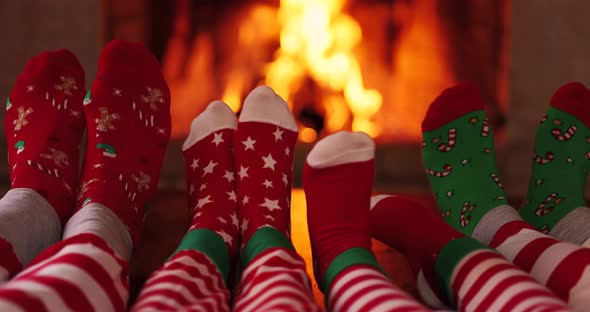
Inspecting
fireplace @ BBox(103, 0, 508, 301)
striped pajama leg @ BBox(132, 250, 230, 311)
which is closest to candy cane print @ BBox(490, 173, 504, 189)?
striped pajama leg @ BBox(132, 250, 230, 311)

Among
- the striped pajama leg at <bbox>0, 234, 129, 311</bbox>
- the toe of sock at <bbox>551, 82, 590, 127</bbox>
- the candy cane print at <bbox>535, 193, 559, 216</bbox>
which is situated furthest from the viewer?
the toe of sock at <bbox>551, 82, 590, 127</bbox>

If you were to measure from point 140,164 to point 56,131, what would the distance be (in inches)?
5.8

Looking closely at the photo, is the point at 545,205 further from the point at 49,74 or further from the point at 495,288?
the point at 49,74

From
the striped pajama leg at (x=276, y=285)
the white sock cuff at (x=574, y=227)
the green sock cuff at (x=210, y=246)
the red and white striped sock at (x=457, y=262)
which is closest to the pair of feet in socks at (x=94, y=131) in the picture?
the green sock cuff at (x=210, y=246)

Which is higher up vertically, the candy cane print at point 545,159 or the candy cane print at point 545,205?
the candy cane print at point 545,159

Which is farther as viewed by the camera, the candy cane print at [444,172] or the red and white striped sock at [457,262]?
the candy cane print at [444,172]

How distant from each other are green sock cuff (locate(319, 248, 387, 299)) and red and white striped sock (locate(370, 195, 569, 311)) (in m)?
0.08

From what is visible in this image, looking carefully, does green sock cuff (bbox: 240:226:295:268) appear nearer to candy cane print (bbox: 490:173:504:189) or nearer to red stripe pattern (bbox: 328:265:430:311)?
red stripe pattern (bbox: 328:265:430:311)

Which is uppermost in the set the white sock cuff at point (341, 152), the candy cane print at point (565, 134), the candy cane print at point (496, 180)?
the white sock cuff at point (341, 152)

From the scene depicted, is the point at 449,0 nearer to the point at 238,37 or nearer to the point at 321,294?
the point at 238,37

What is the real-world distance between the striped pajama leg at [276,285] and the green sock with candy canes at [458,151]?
379 millimetres

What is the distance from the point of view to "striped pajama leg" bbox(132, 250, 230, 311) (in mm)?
476

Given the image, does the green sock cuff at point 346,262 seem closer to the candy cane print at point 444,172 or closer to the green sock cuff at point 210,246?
the green sock cuff at point 210,246

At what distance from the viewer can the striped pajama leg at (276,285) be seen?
46 cm
